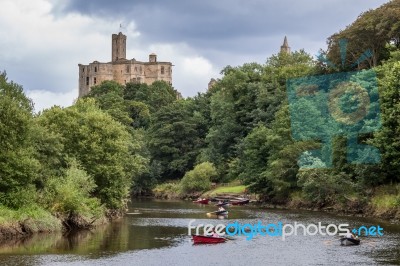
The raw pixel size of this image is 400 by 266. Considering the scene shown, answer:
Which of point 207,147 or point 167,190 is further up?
point 207,147

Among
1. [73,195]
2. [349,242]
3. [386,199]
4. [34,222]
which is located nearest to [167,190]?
[386,199]

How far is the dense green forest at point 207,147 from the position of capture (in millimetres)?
48531

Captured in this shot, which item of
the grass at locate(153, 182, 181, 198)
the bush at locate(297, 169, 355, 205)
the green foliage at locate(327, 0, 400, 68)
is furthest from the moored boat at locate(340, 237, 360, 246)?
the grass at locate(153, 182, 181, 198)

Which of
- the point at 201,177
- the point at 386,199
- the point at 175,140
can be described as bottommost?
the point at 386,199

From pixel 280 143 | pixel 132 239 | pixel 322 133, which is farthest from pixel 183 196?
pixel 132 239

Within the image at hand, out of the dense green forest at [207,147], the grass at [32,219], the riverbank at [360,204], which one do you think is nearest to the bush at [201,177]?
the dense green forest at [207,147]

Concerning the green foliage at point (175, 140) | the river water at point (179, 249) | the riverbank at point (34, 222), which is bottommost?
the river water at point (179, 249)

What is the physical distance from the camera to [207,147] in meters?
118

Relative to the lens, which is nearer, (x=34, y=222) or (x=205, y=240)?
(x=205, y=240)

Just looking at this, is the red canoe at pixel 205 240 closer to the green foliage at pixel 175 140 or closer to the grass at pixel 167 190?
the grass at pixel 167 190

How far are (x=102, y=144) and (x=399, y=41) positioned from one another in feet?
127

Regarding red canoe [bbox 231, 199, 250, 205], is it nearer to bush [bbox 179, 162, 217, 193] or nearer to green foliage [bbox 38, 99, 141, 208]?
bush [bbox 179, 162, 217, 193]

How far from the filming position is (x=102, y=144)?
59438 mm

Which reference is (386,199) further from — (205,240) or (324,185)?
(205,240)
